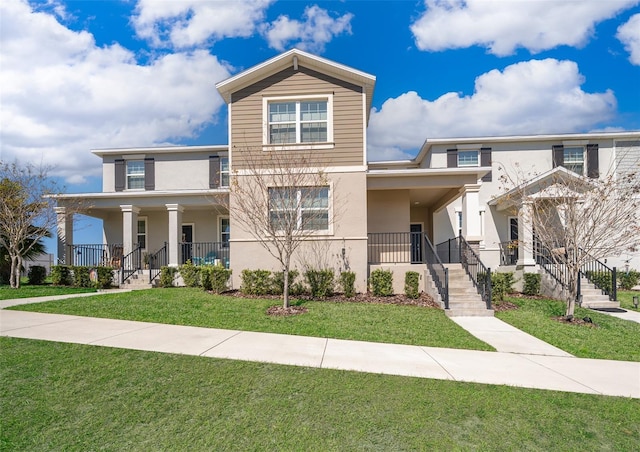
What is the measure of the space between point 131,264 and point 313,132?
10.1 m

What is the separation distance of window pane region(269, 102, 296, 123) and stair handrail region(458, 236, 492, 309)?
721cm

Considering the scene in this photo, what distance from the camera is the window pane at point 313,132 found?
12.5 meters

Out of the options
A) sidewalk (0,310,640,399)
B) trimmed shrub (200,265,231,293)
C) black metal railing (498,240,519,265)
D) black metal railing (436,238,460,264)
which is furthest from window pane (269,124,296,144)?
black metal railing (498,240,519,265)

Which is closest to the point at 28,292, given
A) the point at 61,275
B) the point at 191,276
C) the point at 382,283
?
the point at 61,275

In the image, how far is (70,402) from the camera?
386 centimetres

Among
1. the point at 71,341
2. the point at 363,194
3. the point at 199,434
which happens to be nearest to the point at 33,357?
the point at 71,341

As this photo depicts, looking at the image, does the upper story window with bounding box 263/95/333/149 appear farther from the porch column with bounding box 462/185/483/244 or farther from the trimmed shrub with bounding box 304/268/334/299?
the porch column with bounding box 462/185/483/244

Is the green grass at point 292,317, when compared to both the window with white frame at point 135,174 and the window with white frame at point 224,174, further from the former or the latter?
the window with white frame at point 135,174

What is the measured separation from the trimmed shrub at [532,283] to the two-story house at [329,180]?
90 centimetres

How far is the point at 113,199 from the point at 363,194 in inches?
442

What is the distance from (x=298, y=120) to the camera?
12.5 meters

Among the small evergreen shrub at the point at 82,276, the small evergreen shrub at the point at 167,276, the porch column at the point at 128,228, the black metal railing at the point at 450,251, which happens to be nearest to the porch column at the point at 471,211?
the black metal railing at the point at 450,251

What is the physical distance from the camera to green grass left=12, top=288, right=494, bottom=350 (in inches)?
290

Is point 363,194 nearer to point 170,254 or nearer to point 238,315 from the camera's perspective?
point 238,315
